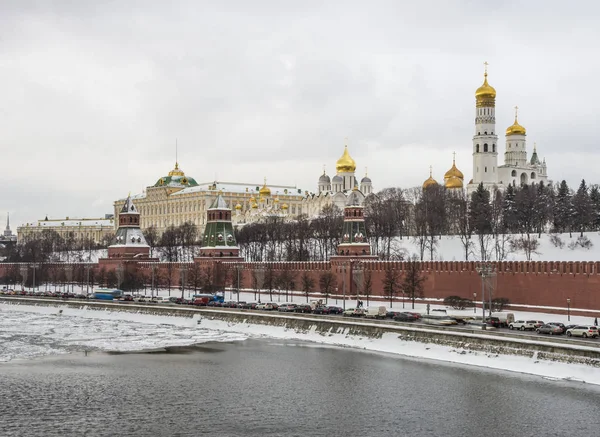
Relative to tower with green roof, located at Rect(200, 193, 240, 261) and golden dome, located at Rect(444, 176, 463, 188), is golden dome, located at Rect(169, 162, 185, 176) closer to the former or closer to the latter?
golden dome, located at Rect(444, 176, 463, 188)

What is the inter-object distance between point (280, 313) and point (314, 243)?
37619 mm

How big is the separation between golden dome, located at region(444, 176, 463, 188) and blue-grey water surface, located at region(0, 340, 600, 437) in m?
62.9

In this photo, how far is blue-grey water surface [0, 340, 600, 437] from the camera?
22.2 meters

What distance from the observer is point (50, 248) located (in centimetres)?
10850

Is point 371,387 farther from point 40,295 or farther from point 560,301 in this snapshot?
point 40,295

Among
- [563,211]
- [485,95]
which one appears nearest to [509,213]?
[563,211]

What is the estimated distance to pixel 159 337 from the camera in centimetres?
4119

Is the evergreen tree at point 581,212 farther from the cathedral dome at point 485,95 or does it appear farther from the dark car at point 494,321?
the dark car at point 494,321

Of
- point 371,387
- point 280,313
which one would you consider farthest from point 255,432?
point 280,313

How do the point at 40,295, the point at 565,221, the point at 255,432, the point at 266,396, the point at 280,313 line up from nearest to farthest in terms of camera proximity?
1. the point at 255,432
2. the point at 266,396
3. the point at 280,313
4. the point at 40,295
5. the point at 565,221

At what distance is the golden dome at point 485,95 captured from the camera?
90188 mm

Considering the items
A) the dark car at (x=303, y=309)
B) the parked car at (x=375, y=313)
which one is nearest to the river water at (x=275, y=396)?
the parked car at (x=375, y=313)

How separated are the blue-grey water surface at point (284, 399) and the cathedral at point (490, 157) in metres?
63.2

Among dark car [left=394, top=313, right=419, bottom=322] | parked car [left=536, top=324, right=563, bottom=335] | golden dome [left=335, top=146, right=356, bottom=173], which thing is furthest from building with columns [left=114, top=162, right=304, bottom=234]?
parked car [left=536, top=324, right=563, bottom=335]
